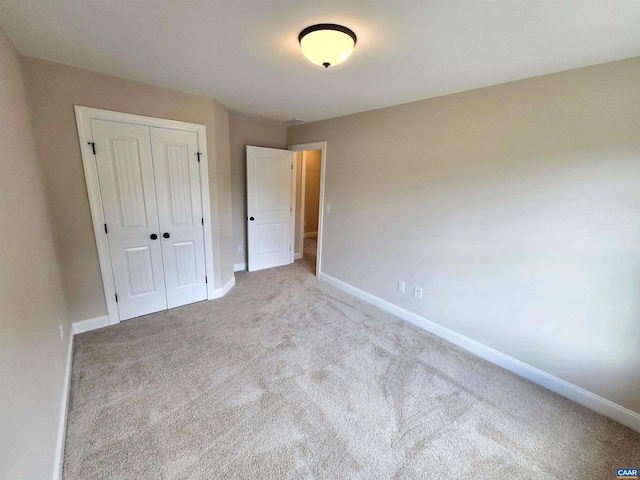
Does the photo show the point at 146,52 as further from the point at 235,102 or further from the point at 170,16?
the point at 235,102

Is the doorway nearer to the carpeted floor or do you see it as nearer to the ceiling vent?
the ceiling vent

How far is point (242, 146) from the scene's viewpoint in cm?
394

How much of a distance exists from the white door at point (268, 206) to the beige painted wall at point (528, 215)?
1642mm

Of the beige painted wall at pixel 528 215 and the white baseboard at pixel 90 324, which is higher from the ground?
the beige painted wall at pixel 528 215

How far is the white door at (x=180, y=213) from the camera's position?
8.80ft

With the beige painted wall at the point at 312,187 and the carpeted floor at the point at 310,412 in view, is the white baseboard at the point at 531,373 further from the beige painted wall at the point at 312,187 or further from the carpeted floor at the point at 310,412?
the beige painted wall at the point at 312,187

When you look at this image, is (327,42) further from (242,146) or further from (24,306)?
(242,146)

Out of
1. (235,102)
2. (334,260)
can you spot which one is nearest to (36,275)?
(235,102)

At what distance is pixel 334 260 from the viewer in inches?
151

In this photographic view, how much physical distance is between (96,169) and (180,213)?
790 millimetres

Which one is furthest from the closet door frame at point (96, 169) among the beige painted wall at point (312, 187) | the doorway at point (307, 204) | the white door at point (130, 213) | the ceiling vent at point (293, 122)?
the beige painted wall at point (312, 187)

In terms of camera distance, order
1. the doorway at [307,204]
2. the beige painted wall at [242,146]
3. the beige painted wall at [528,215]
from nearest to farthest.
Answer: the beige painted wall at [528,215], the beige painted wall at [242,146], the doorway at [307,204]

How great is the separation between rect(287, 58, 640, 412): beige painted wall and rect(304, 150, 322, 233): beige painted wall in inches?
131

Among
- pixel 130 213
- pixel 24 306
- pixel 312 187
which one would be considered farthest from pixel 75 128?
pixel 312 187
